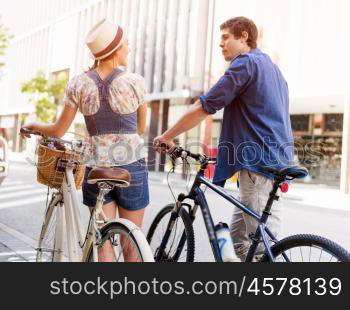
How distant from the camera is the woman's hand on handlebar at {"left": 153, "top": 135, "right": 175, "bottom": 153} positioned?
3312 millimetres

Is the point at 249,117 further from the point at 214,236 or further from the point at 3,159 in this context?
the point at 3,159

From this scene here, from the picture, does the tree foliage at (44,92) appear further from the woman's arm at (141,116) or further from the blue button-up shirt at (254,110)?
the blue button-up shirt at (254,110)

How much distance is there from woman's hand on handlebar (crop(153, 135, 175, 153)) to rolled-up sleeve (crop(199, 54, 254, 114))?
0.46 meters

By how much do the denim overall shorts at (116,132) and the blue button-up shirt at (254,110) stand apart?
1.59 feet

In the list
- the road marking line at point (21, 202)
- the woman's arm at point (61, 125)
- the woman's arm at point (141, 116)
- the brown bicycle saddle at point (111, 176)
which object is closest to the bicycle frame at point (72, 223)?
the brown bicycle saddle at point (111, 176)

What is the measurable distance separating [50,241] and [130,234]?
4.63 ft

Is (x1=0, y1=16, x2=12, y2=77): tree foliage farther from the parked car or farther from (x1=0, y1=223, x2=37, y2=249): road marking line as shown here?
the parked car

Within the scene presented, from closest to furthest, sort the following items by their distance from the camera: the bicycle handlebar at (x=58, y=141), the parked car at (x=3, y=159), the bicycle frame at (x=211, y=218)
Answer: the bicycle frame at (x=211, y=218) < the bicycle handlebar at (x=58, y=141) < the parked car at (x=3, y=159)

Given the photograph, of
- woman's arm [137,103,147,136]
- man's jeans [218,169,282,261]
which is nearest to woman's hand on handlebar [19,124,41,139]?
woman's arm [137,103,147,136]

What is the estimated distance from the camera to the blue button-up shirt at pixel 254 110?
2.97m

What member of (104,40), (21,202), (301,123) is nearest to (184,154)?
(104,40)

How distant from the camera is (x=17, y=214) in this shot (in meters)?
8.87

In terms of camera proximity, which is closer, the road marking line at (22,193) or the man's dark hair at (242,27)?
the man's dark hair at (242,27)

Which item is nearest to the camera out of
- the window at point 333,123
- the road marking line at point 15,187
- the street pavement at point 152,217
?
the street pavement at point 152,217
